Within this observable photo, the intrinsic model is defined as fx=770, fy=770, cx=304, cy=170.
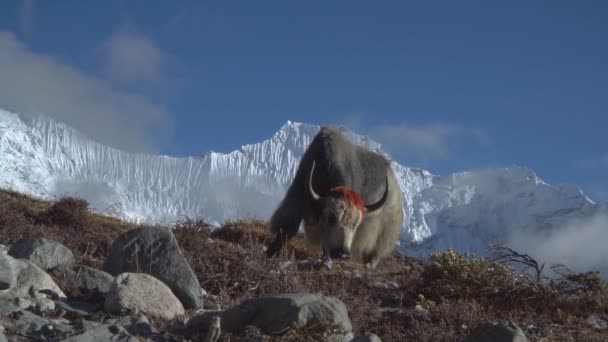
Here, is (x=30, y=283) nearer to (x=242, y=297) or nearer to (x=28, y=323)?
(x=28, y=323)

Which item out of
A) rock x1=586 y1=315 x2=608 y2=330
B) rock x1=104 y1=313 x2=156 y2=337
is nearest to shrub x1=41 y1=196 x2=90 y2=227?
rock x1=104 y1=313 x2=156 y2=337

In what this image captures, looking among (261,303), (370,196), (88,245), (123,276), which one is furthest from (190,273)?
(370,196)

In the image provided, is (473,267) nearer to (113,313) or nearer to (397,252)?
(113,313)

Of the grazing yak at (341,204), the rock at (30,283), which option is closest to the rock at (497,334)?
the rock at (30,283)

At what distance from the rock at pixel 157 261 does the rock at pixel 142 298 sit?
0.38 meters

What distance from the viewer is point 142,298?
4648 mm

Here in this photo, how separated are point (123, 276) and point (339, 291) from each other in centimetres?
210

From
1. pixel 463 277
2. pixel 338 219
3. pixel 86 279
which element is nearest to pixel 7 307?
pixel 86 279

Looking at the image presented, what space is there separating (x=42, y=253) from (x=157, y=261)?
0.90 metres

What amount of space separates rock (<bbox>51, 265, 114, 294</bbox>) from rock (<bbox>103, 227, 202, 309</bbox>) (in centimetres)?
28

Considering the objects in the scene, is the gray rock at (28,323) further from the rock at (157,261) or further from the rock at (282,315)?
the rock at (157,261)

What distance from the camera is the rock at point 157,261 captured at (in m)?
5.25

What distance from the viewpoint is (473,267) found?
7387 millimetres

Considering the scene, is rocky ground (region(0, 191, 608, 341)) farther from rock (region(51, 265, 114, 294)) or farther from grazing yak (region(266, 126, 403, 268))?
grazing yak (region(266, 126, 403, 268))
